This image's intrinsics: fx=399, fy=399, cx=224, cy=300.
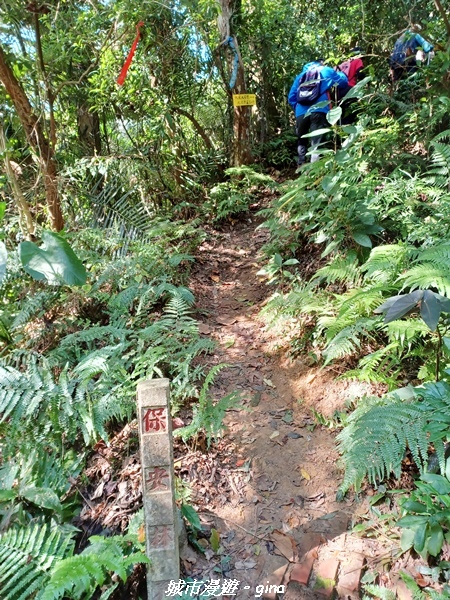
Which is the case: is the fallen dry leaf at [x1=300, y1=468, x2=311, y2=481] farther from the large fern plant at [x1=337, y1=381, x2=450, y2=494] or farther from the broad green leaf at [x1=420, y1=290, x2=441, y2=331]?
the broad green leaf at [x1=420, y1=290, x2=441, y2=331]

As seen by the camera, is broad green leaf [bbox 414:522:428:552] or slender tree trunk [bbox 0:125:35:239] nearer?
broad green leaf [bbox 414:522:428:552]

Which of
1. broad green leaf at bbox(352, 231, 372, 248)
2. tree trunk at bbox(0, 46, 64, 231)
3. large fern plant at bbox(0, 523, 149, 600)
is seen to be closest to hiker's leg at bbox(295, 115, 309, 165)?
broad green leaf at bbox(352, 231, 372, 248)

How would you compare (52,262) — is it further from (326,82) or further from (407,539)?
(326,82)

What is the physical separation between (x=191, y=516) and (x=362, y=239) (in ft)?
A: 8.21

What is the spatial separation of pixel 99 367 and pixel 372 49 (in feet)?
21.8

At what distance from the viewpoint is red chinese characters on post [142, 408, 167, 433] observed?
182 centimetres

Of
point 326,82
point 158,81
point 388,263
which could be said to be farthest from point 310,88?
point 388,263

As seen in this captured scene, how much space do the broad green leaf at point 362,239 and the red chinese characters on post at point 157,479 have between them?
2.46 metres

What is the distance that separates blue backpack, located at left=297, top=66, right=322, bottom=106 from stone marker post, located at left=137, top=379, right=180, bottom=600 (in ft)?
14.7

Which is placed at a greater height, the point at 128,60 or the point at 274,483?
the point at 128,60

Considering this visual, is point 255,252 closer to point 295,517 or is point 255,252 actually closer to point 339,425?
point 339,425

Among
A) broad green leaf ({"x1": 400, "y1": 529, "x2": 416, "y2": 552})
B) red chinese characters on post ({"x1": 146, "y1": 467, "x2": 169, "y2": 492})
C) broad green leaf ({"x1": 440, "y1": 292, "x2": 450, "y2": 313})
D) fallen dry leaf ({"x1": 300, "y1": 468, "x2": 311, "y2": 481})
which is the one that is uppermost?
broad green leaf ({"x1": 440, "y1": 292, "x2": 450, "y2": 313})

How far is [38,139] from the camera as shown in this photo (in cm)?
414

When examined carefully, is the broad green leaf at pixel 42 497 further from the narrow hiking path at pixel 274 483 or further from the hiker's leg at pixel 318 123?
the hiker's leg at pixel 318 123
